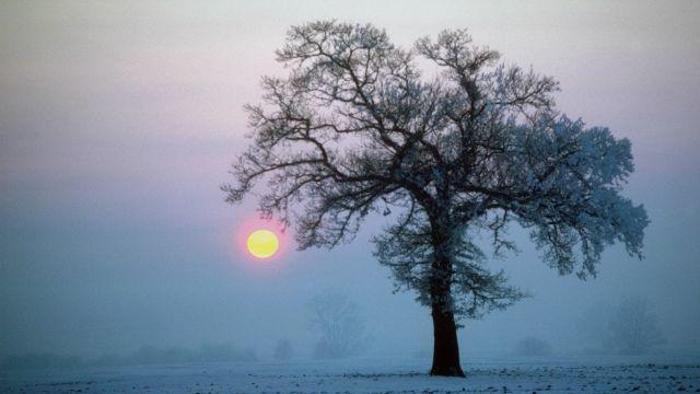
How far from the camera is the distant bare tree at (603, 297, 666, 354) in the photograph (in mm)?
91750

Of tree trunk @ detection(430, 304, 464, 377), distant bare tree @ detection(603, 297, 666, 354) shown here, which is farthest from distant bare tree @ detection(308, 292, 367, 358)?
tree trunk @ detection(430, 304, 464, 377)

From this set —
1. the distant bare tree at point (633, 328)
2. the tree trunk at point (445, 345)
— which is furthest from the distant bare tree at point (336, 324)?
the tree trunk at point (445, 345)

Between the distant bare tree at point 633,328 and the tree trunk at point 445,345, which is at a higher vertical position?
the distant bare tree at point 633,328

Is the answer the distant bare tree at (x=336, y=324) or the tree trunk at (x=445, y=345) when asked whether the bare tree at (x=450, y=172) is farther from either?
the distant bare tree at (x=336, y=324)

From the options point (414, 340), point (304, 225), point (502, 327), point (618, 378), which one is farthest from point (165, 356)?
point (502, 327)

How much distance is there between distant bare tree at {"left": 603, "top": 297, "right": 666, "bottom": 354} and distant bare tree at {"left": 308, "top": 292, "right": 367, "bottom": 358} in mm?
41427

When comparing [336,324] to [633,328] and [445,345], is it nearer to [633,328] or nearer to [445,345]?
[633,328]

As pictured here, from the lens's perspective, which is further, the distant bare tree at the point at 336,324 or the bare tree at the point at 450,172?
the distant bare tree at the point at 336,324

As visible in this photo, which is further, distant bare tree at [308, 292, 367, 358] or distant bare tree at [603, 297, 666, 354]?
distant bare tree at [308, 292, 367, 358]

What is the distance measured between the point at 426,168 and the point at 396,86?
11.6 feet

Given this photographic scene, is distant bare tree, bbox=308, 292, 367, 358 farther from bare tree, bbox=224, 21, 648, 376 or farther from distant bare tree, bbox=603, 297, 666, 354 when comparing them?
bare tree, bbox=224, 21, 648, 376

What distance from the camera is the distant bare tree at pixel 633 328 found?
3612 inches

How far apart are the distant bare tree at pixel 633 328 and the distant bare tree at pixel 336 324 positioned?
41.4 m

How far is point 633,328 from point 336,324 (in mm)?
46324
